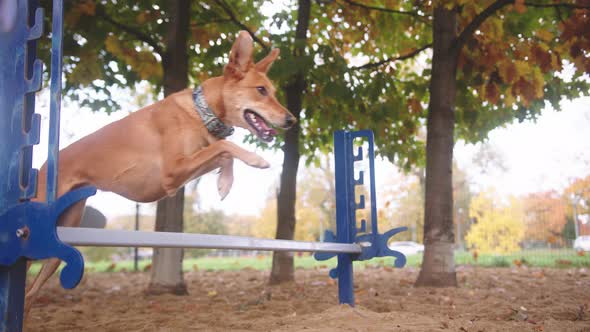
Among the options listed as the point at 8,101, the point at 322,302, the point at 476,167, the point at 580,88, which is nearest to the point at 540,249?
the point at 580,88

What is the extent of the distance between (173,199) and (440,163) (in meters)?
3.27

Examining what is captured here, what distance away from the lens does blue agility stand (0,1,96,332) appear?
71.4 inches

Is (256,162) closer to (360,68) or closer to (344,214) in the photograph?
(344,214)

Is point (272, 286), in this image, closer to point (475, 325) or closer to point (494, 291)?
point (494, 291)

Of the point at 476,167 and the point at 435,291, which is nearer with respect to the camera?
the point at 435,291

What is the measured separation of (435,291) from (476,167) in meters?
35.0

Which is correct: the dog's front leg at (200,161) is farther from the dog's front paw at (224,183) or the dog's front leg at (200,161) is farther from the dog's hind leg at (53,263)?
the dog's hind leg at (53,263)

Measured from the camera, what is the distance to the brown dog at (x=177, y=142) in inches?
90.5

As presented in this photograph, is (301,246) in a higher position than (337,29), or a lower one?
lower

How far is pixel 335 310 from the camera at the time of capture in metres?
3.68

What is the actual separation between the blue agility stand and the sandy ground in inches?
67.2

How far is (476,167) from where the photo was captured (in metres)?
38.8

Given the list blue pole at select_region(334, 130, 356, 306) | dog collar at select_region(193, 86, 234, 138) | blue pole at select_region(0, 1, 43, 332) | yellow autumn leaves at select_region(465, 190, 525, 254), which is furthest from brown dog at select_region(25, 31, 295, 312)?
yellow autumn leaves at select_region(465, 190, 525, 254)

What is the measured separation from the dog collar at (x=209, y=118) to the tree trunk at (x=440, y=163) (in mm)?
4445
